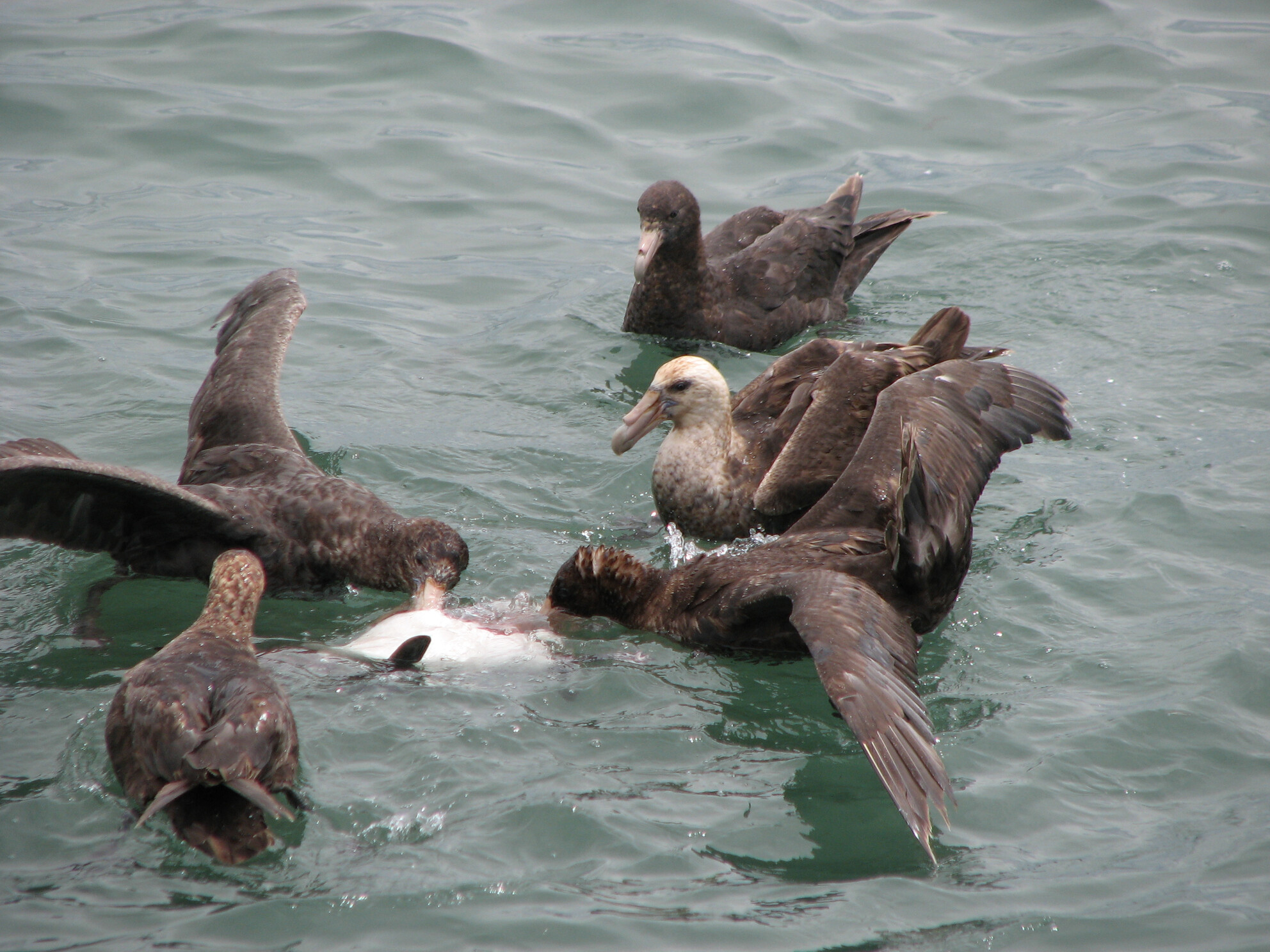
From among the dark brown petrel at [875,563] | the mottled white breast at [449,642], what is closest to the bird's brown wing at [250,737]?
the mottled white breast at [449,642]

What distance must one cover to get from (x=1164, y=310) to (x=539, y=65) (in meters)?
7.38

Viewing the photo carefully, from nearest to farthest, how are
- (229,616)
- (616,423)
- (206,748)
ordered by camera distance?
(206,748) → (229,616) → (616,423)

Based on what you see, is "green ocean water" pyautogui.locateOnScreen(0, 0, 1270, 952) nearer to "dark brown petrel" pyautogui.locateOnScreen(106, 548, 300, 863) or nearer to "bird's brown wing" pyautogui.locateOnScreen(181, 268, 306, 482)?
"dark brown petrel" pyautogui.locateOnScreen(106, 548, 300, 863)

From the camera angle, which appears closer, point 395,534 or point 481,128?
point 395,534

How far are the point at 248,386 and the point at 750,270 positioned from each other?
13.8ft

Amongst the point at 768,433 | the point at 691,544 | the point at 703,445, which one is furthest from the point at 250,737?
the point at 768,433

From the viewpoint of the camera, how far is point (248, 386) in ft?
23.7

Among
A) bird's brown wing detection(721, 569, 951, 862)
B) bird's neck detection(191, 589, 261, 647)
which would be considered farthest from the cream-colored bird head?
bird's neck detection(191, 589, 261, 647)

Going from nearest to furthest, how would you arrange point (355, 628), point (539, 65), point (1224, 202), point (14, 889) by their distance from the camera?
point (14, 889), point (355, 628), point (1224, 202), point (539, 65)

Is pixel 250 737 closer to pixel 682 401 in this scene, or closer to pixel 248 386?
pixel 248 386

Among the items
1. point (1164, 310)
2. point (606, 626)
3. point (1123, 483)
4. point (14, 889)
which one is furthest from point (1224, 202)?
point (14, 889)

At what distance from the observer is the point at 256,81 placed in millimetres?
13141

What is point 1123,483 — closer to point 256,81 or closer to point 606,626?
point 606,626

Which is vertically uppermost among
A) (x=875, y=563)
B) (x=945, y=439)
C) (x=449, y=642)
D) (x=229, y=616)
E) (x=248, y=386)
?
(x=945, y=439)
